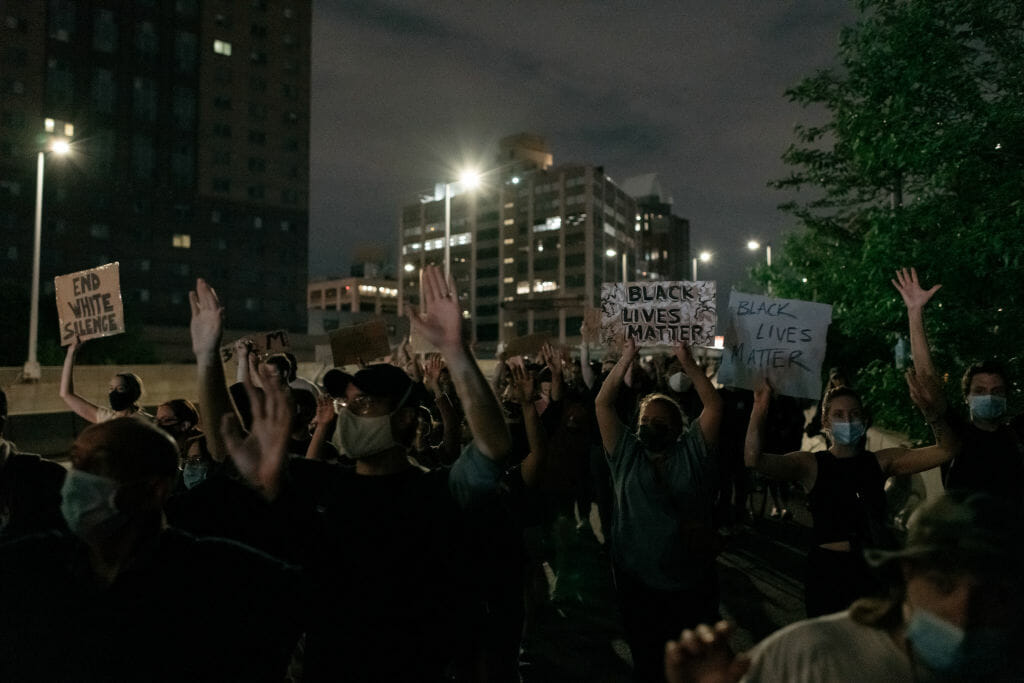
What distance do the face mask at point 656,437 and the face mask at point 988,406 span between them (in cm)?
198

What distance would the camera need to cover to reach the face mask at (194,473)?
444cm

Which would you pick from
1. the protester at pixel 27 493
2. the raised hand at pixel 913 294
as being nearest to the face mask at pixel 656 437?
the raised hand at pixel 913 294

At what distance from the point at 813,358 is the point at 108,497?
164 inches

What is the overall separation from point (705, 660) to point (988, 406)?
3.52 metres

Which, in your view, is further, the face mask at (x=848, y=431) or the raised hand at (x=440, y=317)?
the face mask at (x=848, y=431)

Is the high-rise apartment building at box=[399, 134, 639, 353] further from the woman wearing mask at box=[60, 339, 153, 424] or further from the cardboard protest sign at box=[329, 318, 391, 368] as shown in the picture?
the woman wearing mask at box=[60, 339, 153, 424]

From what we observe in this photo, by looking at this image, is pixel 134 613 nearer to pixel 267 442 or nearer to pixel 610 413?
pixel 267 442

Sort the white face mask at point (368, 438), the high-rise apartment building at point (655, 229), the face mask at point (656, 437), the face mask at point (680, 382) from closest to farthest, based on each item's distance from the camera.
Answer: the white face mask at point (368, 438) < the face mask at point (656, 437) < the face mask at point (680, 382) < the high-rise apartment building at point (655, 229)

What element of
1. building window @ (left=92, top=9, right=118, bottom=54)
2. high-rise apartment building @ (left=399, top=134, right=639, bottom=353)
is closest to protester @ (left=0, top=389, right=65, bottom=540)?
building window @ (left=92, top=9, right=118, bottom=54)

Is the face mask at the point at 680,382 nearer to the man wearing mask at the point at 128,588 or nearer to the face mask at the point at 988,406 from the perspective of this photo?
the face mask at the point at 988,406

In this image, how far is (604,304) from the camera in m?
5.51

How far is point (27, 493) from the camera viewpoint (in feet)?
10.5

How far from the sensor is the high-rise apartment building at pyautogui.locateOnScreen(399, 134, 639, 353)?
12800cm

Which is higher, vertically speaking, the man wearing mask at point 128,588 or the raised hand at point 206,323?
the raised hand at point 206,323
